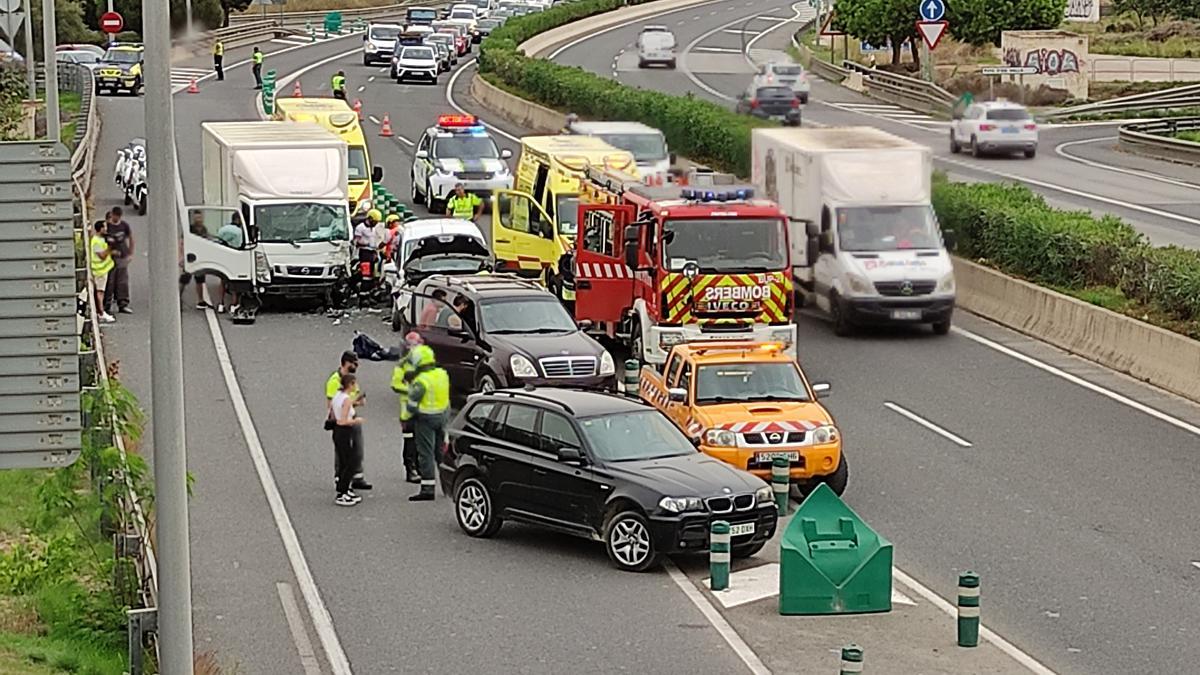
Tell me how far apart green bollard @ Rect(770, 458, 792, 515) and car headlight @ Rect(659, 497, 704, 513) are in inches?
90.2

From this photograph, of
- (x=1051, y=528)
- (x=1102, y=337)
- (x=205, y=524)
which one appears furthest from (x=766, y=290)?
(x=205, y=524)

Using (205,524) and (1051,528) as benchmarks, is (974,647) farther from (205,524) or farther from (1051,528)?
(205,524)

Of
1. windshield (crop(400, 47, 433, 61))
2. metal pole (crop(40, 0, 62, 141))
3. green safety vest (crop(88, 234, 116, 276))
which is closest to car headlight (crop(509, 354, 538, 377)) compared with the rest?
green safety vest (crop(88, 234, 116, 276))

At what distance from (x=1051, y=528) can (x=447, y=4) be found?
4238 inches

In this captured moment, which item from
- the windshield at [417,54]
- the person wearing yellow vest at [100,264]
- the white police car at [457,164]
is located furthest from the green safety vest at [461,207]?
the windshield at [417,54]

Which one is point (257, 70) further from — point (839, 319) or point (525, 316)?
point (525, 316)

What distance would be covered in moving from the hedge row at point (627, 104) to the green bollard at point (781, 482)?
23.2 meters

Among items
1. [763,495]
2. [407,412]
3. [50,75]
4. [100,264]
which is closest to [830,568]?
[763,495]

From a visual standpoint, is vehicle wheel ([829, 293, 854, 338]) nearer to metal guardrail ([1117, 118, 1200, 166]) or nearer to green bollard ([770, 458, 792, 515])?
green bollard ([770, 458, 792, 515])

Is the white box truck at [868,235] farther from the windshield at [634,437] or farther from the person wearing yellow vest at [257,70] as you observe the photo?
the person wearing yellow vest at [257,70]

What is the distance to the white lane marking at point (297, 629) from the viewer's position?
16.4 metres

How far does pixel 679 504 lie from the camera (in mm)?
18781

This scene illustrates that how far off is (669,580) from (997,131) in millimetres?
38778

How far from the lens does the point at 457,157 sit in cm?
4469
